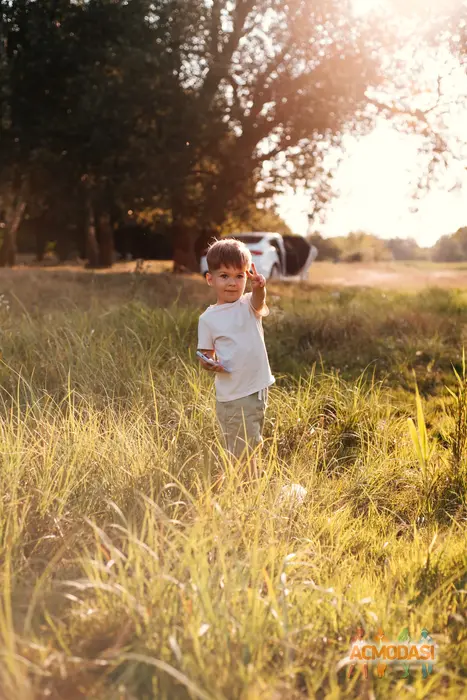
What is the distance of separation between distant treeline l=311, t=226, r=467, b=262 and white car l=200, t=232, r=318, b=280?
2585 centimetres

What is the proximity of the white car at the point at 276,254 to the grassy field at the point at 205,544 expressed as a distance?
33.1 ft

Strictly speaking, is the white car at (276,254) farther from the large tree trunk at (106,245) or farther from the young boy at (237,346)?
the young boy at (237,346)

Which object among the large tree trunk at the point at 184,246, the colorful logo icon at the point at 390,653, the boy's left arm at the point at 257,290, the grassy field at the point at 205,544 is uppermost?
the large tree trunk at the point at 184,246

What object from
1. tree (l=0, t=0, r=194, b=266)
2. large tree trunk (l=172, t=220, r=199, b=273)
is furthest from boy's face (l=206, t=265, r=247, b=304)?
large tree trunk (l=172, t=220, r=199, b=273)

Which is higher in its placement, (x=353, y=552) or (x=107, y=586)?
(x=107, y=586)

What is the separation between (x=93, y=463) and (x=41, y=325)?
13.6 feet

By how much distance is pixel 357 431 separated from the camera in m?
5.06

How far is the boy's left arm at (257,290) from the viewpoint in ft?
12.3

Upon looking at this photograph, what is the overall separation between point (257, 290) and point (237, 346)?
323 millimetres

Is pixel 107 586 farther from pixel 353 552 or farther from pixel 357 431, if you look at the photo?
pixel 357 431

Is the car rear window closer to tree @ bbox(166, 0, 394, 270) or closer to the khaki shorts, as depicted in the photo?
tree @ bbox(166, 0, 394, 270)

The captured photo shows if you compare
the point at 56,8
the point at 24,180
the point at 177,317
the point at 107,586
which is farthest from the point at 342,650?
the point at 24,180

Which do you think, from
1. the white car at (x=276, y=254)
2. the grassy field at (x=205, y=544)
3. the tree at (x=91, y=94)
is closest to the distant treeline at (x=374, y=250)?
the white car at (x=276, y=254)

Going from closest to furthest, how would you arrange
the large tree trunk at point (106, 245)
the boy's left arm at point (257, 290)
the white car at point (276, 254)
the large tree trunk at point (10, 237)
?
1. the boy's left arm at point (257, 290)
2. the white car at point (276, 254)
3. the large tree trunk at point (10, 237)
4. the large tree trunk at point (106, 245)
